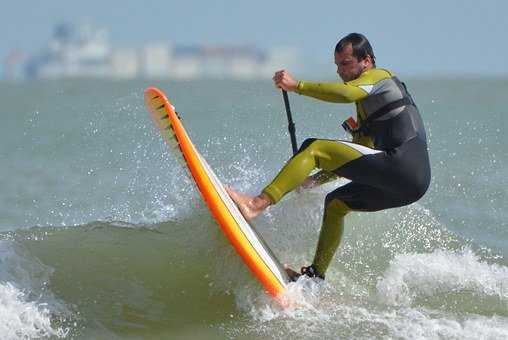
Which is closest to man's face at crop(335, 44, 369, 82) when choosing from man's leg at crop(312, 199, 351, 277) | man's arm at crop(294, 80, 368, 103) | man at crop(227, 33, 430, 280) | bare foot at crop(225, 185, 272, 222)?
man at crop(227, 33, 430, 280)

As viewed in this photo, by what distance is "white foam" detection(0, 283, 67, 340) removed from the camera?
19.8ft

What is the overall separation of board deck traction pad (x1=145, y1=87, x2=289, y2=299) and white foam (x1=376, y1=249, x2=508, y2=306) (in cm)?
103

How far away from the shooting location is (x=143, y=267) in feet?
24.7

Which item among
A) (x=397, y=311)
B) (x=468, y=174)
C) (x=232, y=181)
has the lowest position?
(x=468, y=174)

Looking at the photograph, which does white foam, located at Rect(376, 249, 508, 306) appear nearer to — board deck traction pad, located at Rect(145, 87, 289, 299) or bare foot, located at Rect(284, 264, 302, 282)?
bare foot, located at Rect(284, 264, 302, 282)

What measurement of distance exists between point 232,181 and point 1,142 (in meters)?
12.8

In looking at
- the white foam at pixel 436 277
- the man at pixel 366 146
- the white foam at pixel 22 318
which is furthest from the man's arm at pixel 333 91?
the white foam at pixel 22 318

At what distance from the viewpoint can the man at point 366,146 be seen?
6.27 metres

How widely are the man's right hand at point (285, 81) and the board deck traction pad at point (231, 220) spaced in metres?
0.70

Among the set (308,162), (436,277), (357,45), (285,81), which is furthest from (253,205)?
(436,277)

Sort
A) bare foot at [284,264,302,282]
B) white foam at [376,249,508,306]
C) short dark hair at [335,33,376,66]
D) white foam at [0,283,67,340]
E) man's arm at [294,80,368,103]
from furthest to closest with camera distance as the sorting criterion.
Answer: white foam at [376,249,508,306] → bare foot at [284,264,302,282] → short dark hair at [335,33,376,66] → man's arm at [294,80,368,103] → white foam at [0,283,67,340]

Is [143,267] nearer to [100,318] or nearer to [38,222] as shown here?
[100,318]

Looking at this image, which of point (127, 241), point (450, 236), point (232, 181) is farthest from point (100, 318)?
point (450, 236)

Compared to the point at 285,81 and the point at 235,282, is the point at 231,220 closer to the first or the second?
the point at 235,282
